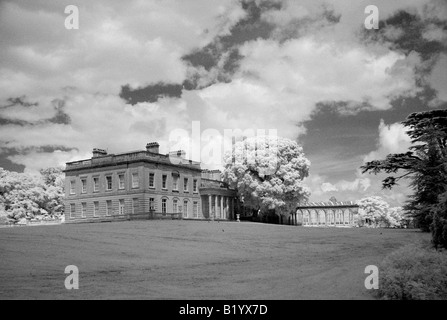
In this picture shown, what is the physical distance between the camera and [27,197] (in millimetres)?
69875

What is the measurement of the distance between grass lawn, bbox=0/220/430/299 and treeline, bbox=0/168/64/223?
42.5 meters

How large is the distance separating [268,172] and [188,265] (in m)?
43.7

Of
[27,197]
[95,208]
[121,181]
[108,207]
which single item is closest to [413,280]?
[121,181]

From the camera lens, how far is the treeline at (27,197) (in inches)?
2655

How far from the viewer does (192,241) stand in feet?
94.0

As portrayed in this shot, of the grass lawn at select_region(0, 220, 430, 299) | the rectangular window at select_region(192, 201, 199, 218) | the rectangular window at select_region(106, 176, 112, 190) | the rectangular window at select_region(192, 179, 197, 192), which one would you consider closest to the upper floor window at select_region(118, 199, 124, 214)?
the rectangular window at select_region(106, 176, 112, 190)

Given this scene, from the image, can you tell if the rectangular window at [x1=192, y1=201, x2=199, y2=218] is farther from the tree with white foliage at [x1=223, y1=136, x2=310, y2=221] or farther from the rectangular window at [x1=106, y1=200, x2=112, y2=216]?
the rectangular window at [x1=106, y1=200, x2=112, y2=216]

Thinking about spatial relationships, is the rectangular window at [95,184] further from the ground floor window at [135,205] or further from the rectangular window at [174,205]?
the rectangular window at [174,205]

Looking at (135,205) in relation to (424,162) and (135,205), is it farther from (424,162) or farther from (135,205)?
(424,162)

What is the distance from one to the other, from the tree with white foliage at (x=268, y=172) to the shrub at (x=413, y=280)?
44423 millimetres

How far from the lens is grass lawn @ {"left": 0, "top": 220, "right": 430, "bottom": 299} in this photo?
13.3 meters
